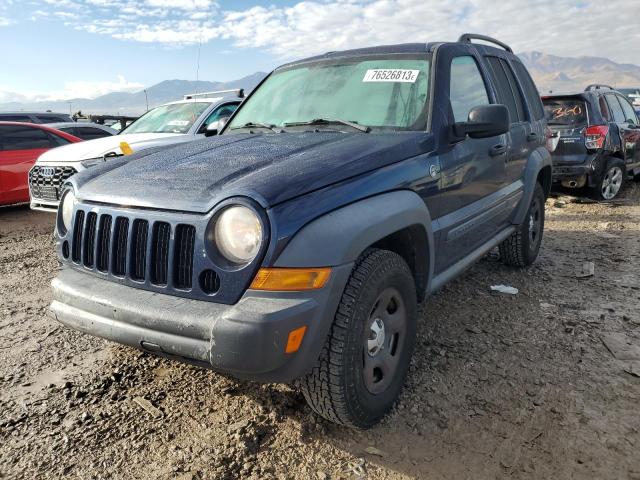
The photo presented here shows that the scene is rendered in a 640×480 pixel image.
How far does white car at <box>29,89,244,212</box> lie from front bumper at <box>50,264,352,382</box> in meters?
3.78

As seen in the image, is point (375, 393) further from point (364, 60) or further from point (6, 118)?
point (6, 118)

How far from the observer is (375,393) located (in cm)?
235

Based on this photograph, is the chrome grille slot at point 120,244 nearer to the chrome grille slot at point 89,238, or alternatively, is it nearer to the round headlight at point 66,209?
the chrome grille slot at point 89,238

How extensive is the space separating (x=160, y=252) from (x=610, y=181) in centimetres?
786

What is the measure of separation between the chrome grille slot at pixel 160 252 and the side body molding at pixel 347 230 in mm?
524

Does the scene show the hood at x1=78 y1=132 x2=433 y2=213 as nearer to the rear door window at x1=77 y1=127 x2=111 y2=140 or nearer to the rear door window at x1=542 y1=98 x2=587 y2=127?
the rear door window at x1=542 y1=98 x2=587 y2=127

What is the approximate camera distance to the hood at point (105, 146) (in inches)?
243

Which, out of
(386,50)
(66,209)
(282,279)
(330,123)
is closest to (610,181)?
(386,50)

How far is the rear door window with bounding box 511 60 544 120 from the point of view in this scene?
4504 mm

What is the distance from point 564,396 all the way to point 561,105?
6195 millimetres

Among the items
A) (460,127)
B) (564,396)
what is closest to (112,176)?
(460,127)

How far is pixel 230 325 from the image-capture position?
72.2 inches

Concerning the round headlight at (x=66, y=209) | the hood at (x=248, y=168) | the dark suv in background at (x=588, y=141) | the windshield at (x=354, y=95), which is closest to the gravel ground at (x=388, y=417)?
the round headlight at (x=66, y=209)

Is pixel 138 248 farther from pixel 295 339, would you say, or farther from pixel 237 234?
pixel 295 339
